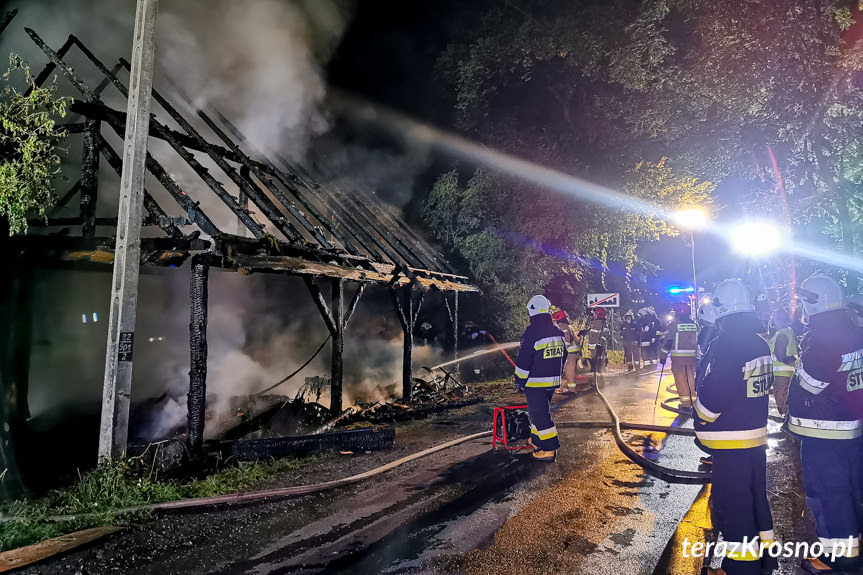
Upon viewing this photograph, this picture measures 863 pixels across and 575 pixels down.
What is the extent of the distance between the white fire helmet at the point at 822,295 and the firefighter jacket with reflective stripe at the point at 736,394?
82 centimetres

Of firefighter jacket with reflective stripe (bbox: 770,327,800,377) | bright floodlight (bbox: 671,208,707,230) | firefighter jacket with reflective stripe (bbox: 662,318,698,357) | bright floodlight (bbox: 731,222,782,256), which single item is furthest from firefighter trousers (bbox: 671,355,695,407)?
bright floodlight (bbox: 671,208,707,230)

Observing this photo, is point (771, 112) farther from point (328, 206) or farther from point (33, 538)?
point (33, 538)

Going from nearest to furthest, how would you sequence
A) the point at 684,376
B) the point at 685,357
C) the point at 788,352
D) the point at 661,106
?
the point at 788,352
the point at 685,357
the point at 684,376
the point at 661,106

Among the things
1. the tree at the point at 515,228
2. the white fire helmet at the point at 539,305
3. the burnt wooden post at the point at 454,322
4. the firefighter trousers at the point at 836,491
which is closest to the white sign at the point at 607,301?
the tree at the point at 515,228

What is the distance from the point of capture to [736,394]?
10.8ft

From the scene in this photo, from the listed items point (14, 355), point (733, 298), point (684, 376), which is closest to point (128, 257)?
point (14, 355)

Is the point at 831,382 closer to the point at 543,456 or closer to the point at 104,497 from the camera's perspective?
the point at 543,456

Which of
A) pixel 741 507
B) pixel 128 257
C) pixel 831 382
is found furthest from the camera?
pixel 128 257

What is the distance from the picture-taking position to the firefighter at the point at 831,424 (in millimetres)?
3422

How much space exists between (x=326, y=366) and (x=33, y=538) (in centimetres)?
968

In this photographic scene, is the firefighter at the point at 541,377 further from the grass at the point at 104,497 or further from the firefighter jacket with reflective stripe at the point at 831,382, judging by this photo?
the grass at the point at 104,497

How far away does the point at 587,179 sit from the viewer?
49.6ft

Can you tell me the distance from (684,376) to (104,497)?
9.57 meters

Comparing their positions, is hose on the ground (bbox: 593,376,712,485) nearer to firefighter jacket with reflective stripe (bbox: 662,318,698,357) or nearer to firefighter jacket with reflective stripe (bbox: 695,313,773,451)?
firefighter jacket with reflective stripe (bbox: 695,313,773,451)
